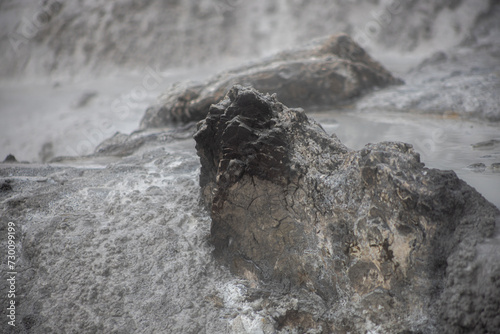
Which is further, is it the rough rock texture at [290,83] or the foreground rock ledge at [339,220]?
the rough rock texture at [290,83]

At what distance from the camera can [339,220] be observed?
1.61 metres

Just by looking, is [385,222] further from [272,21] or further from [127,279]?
[272,21]

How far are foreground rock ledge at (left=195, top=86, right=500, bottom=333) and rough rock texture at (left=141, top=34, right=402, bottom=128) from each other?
1.95 meters

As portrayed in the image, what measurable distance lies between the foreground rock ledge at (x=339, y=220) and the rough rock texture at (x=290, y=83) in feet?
6.38

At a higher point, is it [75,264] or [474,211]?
[474,211]

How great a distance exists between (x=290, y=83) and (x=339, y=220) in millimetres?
2573

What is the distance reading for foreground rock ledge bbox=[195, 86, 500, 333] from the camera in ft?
4.62

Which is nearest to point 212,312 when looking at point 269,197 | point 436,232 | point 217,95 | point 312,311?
point 312,311

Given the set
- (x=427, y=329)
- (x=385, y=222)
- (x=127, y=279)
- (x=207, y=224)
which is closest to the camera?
(x=427, y=329)

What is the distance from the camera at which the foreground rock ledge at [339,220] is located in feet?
4.62

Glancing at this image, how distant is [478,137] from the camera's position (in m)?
2.68

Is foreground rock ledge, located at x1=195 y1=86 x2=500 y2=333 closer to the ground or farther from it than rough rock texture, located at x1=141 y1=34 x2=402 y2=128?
closer to the ground

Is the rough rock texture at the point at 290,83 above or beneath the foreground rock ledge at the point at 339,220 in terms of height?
above

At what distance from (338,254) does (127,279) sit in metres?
0.91
